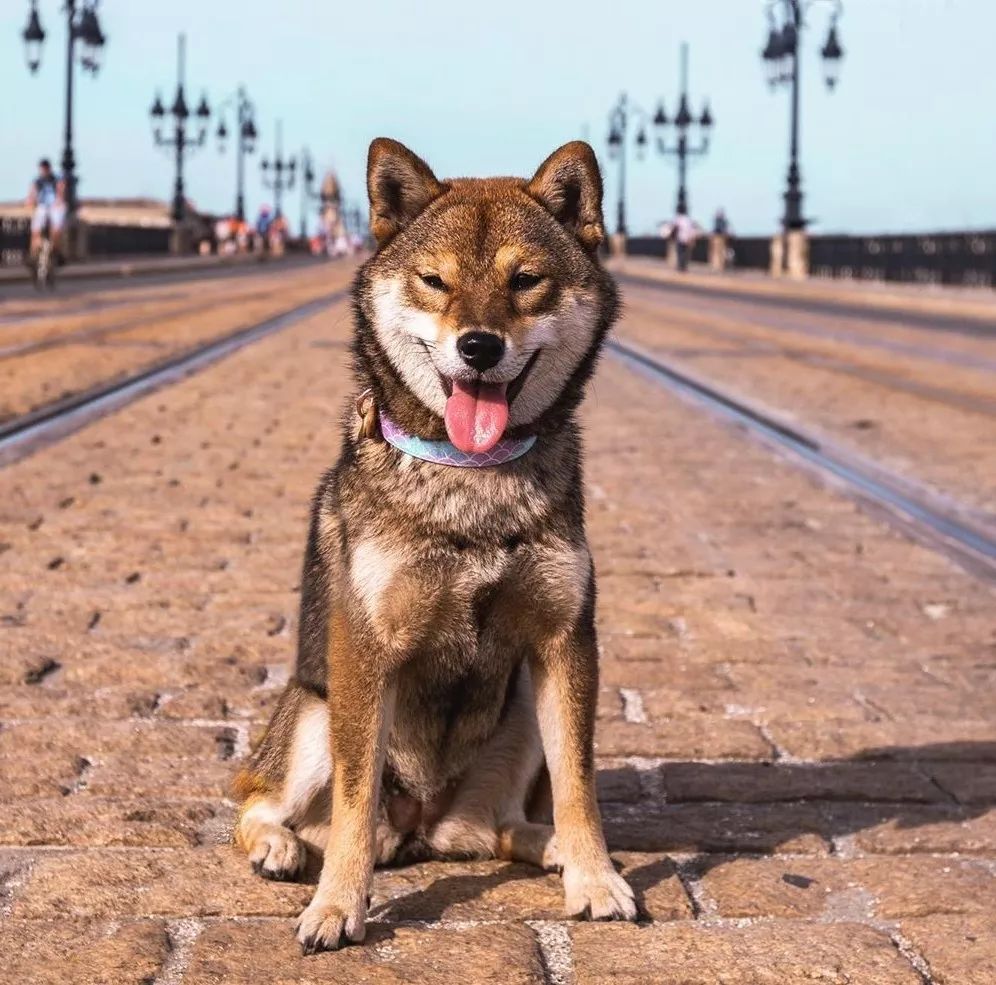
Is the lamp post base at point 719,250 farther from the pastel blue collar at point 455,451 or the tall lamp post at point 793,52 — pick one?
the pastel blue collar at point 455,451

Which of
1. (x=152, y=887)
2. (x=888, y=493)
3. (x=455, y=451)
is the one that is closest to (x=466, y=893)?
(x=152, y=887)

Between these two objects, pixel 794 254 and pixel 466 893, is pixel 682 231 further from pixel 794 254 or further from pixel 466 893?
pixel 466 893

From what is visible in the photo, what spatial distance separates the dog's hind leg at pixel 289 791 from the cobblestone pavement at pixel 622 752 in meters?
0.07

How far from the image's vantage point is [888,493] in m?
10.2

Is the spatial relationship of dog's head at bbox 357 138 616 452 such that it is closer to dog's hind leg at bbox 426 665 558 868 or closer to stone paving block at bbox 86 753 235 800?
dog's hind leg at bbox 426 665 558 868

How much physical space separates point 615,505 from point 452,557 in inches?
→ 236

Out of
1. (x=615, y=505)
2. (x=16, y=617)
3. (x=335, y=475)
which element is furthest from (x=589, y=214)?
(x=615, y=505)

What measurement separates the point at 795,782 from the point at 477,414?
1.60 metres

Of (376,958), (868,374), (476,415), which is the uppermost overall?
(476,415)

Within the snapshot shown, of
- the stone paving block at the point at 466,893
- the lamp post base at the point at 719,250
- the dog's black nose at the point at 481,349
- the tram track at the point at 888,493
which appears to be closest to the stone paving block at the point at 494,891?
the stone paving block at the point at 466,893

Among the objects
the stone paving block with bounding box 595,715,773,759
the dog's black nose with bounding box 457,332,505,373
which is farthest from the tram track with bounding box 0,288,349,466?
the dog's black nose with bounding box 457,332,505,373

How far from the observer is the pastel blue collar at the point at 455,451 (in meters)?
3.74

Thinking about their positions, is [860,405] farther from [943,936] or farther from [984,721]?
[943,936]

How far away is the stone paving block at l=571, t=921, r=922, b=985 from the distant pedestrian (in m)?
64.3
